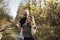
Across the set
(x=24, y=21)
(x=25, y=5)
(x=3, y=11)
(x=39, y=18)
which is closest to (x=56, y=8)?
(x=39, y=18)

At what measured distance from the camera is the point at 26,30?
8.21m

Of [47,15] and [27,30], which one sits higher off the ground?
[27,30]

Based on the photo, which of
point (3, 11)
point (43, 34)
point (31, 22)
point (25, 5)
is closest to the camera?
point (31, 22)

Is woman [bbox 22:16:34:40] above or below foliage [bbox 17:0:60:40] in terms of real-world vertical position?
above

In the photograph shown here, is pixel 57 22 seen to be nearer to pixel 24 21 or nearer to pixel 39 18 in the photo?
pixel 39 18

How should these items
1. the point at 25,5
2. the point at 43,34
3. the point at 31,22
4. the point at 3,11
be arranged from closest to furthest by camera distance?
the point at 31,22 → the point at 43,34 → the point at 25,5 → the point at 3,11

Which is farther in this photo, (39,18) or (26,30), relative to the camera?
(39,18)

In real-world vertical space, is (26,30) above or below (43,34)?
above

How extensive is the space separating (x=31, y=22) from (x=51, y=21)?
99.3 feet

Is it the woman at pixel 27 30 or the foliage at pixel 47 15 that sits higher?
the woman at pixel 27 30

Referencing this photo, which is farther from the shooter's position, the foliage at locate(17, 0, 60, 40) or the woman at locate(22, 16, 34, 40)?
the foliage at locate(17, 0, 60, 40)

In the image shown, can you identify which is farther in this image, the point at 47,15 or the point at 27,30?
the point at 47,15

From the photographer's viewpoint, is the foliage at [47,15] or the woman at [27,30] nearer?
the woman at [27,30]

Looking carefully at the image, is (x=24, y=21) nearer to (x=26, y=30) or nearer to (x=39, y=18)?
(x=26, y=30)
